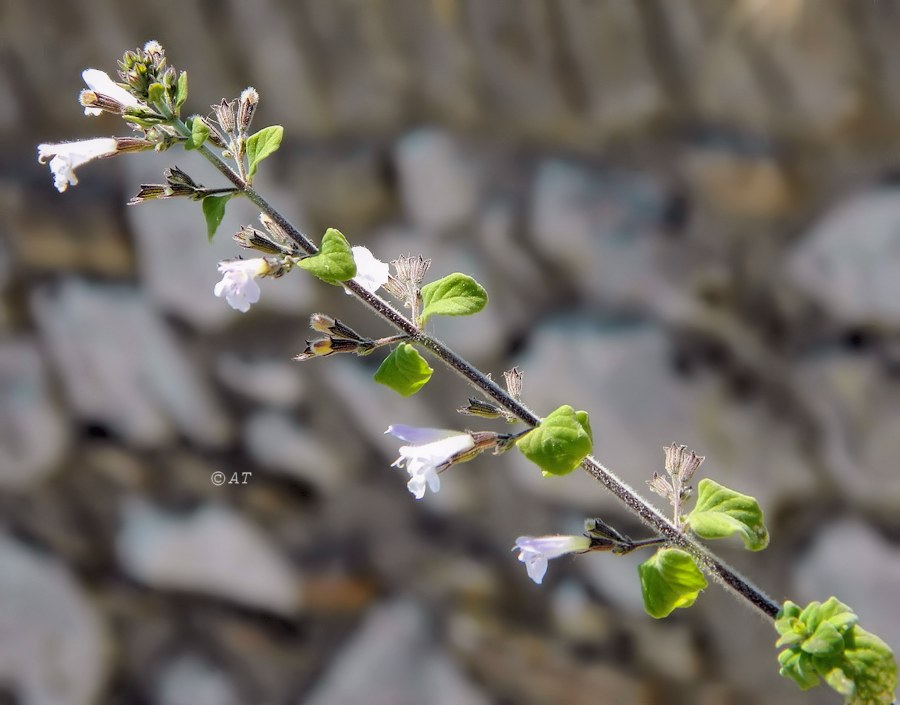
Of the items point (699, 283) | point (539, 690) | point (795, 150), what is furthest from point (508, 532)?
point (795, 150)

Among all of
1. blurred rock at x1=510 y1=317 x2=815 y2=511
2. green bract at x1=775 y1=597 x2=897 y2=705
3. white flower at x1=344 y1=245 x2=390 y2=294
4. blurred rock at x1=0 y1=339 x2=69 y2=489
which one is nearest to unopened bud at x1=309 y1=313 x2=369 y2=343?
white flower at x1=344 y1=245 x2=390 y2=294

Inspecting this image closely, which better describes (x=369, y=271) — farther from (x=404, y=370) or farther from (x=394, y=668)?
(x=394, y=668)

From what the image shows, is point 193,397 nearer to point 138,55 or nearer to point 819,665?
point 138,55

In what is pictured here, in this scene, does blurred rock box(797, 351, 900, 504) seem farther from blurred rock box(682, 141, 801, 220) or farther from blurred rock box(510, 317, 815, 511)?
blurred rock box(682, 141, 801, 220)

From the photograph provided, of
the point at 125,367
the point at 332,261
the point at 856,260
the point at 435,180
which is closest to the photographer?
the point at 332,261

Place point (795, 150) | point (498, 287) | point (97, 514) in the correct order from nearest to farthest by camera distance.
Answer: point (795, 150)
point (498, 287)
point (97, 514)

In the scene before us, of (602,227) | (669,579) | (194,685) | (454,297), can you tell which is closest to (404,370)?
(454,297)
